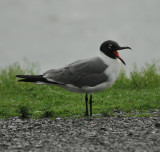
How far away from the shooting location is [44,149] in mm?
8391

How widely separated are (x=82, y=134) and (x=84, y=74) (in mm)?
2455

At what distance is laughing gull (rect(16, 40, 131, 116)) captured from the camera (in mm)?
11484

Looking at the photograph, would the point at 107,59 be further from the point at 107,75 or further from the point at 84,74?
Result: the point at 84,74

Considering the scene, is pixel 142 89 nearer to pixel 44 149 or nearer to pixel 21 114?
pixel 21 114

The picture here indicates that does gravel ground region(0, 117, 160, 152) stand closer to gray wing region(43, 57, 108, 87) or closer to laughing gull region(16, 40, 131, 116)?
laughing gull region(16, 40, 131, 116)

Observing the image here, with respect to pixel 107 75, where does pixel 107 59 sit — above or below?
above

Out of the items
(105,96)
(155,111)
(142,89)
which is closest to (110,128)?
(155,111)

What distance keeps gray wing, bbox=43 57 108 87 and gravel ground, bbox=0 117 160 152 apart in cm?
122

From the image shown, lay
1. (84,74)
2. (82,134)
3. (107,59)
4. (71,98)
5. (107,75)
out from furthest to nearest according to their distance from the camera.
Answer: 1. (71,98)
2. (107,59)
3. (84,74)
4. (107,75)
5. (82,134)

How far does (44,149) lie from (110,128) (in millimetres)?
2523

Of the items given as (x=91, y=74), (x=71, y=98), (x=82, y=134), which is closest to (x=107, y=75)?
(x=91, y=74)

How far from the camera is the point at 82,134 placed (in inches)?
381

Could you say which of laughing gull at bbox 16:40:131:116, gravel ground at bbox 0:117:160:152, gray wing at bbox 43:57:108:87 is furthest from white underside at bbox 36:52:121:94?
gravel ground at bbox 0:117:160:152

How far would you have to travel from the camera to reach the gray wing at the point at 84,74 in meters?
11.5
